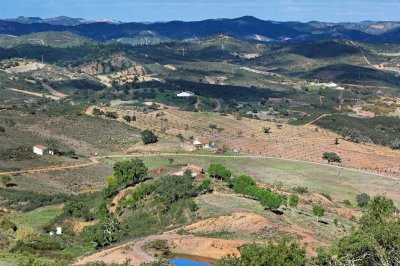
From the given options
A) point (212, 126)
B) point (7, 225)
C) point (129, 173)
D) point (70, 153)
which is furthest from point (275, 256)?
point (212, 126)

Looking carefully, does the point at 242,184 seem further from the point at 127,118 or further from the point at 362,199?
the point at 127,118

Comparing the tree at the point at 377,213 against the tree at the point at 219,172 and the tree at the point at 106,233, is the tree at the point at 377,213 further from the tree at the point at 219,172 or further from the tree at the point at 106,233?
the tree at the point at 219,172

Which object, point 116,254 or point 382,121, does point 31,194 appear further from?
point 382,121

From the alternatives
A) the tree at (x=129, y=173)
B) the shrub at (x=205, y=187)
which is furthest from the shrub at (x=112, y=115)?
the shrub at (x=205, y=187)

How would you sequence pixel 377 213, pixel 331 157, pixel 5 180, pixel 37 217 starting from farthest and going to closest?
pixel 331 157 → pixel 5 180 → pixel 37 217 → pixel 377 213

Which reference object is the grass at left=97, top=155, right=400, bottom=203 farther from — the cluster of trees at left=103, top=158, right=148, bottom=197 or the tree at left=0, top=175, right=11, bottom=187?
the tree at left=0, top=175, right=11, bottom=187
